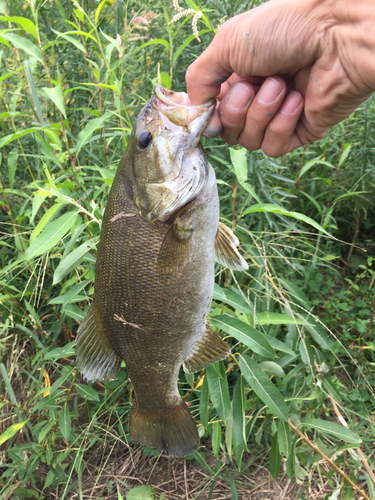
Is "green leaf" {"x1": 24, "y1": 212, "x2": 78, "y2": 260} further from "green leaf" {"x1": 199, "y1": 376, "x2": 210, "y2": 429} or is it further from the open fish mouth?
"green leaf" {"x1": 199, "y1": 376, "x2": 210, "y2": 429}

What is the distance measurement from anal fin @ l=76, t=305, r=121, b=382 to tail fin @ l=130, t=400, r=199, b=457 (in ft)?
0.85

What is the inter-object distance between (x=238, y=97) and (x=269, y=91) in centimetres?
13

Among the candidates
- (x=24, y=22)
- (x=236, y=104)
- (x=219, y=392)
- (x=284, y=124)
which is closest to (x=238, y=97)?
(x=236, y=104)

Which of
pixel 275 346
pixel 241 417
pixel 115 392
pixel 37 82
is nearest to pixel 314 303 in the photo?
pixel 275 346

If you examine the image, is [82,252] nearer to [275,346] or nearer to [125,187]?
[125,187]

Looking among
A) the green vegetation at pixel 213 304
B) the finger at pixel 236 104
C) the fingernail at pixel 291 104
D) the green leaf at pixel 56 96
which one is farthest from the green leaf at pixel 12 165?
the fingernail at pixel 291 104

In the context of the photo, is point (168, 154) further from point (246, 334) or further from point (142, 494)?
point (142, 494)

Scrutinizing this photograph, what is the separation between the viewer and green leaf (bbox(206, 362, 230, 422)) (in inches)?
63.4

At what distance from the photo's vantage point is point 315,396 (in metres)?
1.67

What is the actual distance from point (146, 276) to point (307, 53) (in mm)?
1128

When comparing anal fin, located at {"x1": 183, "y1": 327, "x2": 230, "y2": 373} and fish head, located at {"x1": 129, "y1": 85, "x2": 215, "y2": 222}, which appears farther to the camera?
anal fin, located at {"x1": 183, "y1": 327, "x2": 230, "y2": 373}

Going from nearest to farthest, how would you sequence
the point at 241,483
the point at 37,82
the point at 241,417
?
the point at 241,417 → the point at 241,483 → the point at 37,82

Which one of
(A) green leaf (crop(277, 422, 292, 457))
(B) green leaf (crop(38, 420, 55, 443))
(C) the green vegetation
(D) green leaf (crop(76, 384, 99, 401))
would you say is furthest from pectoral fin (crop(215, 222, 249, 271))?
(B) green leaf (crop(38, 420, 55, 443))

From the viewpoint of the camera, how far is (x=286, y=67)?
1479 millimetres
